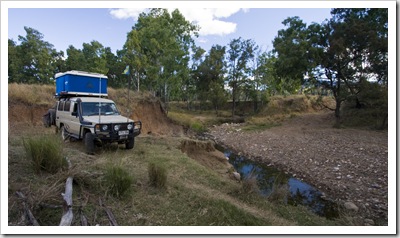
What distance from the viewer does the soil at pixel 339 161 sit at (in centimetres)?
669

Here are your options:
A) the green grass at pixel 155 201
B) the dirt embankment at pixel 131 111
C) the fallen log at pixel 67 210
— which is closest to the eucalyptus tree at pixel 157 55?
the dirt embankment at pixel 131 111

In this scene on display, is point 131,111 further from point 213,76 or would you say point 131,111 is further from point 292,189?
point 213,76

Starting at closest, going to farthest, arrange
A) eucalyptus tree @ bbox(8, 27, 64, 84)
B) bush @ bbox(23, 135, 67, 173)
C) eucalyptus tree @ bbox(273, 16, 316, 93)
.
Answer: bush @ bbox(23, 135, 67, 173) < eucalyptus tree @ bbox(273, 16, 316, 93) < eucalyptus tree @ bbox(8, 27, 64, 84)

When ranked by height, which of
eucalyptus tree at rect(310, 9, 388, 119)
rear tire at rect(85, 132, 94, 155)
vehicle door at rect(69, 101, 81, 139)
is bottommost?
rear tire at rect(85, 132, 94, 155)

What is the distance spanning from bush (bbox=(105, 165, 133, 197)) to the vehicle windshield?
392 centimetres

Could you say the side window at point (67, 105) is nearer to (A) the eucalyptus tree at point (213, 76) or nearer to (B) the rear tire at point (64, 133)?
(B) the rear tire at point (64, 133)

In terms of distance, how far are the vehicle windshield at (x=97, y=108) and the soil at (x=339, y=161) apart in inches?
298

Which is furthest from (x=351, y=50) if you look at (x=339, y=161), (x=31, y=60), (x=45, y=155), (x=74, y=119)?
(x=31, y=60)

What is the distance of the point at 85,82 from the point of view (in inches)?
369

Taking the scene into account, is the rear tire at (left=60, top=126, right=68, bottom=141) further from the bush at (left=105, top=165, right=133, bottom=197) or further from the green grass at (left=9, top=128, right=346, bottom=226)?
the bush at (left=105, top=165, right=133, bottom=197)

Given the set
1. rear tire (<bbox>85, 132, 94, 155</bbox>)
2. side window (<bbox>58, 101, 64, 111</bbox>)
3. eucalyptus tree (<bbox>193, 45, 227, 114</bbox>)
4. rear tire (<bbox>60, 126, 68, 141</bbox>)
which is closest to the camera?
rear tire (<bbox>85, 132, 94, 155</bbox>)

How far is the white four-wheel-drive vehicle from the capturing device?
7.25m

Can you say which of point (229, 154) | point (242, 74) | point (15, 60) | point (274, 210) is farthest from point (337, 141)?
point (15, 60)

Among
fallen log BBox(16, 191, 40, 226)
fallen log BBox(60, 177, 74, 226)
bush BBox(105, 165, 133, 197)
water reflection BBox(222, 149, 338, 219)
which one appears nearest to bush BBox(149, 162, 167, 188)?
bush BBox(105, 165, 133, 197)
